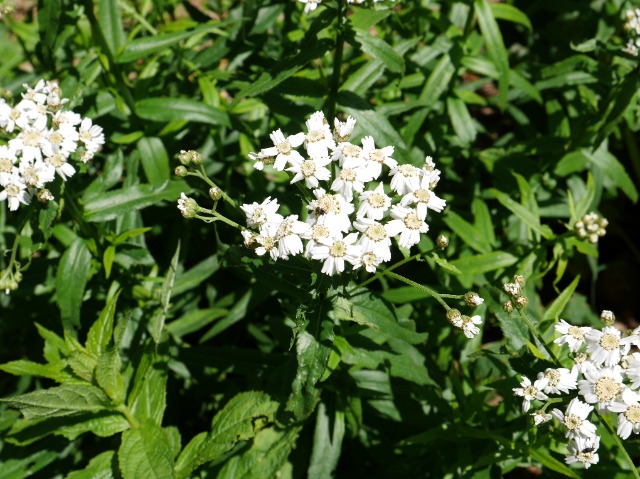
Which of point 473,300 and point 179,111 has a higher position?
point 179,111

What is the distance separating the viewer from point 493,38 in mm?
4824

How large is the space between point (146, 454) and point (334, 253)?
5.73 feet

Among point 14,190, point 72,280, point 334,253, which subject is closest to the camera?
point 334,253

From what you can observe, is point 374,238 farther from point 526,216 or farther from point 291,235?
point 526,216

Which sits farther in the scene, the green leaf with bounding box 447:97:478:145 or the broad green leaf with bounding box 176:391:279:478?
the green leaf with bounding box 447:97:478:145

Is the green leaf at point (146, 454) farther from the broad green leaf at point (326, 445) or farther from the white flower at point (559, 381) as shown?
the white flower at point (559, 381)

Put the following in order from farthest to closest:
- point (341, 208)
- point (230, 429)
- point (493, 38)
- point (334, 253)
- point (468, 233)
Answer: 1. point (468, 233)
2. point (493, 38)
3. point (230, 429)
4. point (341, 208)
5. point (334, 253)

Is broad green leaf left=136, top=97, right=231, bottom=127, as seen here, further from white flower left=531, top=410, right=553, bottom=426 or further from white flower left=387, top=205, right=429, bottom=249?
white flower left=531, top=410, right=553, bottom=426

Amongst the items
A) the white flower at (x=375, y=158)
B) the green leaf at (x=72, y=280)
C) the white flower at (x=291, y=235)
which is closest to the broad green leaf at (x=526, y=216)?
the white flower at (x=375, y=158)

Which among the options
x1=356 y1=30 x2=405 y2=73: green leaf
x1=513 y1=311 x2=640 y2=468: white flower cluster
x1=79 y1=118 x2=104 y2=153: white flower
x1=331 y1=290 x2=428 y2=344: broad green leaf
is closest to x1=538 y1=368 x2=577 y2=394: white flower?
x1=513 y1=311 x2=640 y2=468: white flower cluster

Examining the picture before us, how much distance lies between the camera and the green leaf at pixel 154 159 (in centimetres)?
467

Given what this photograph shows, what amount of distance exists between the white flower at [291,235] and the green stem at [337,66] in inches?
53.2

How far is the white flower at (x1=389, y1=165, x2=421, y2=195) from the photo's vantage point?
10.8 feet

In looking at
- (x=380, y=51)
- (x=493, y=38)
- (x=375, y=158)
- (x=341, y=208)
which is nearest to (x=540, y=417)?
(x=341, y=208)
